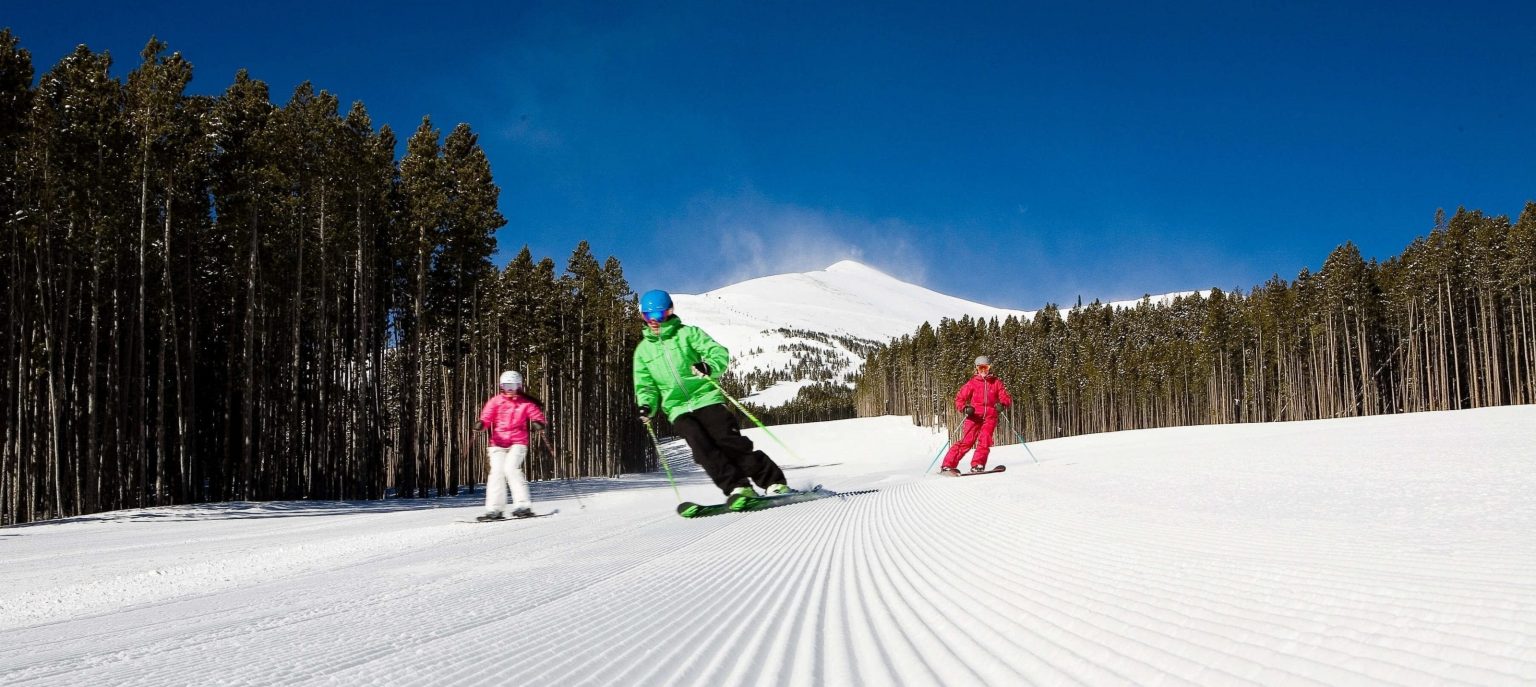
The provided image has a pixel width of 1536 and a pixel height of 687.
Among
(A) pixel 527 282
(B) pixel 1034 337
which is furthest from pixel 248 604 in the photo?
(B) pixel 1034 337

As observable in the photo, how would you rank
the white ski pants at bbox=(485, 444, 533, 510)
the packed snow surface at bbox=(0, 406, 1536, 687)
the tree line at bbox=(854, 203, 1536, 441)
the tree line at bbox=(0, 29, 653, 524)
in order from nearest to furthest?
the packed snow surface at bbox=(0, 406, 1536, 687) → the white ski pants at bbox=(485, 444, 533, 510) → the tree line at bbox=(0, 29, 653, 524) → the tree line at bbox=(854, 203, 1536, 441)

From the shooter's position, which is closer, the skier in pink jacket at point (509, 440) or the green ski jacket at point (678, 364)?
the green ski jacket at point (678, 364)

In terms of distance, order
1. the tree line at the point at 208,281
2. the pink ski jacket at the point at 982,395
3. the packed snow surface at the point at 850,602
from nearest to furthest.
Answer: the packed snow surface at the point at 850,602, the pink ski jacket at the point at 982,395, the tree line at the point at 208,281

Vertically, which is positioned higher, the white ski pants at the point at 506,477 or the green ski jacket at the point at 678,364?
the green ski jacket at the point at 678,364

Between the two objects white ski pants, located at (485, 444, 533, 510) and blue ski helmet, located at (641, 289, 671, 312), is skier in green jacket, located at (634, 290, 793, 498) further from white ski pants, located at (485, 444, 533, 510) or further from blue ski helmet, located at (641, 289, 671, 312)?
white ski pants, located at (485, 444, 533, 510)

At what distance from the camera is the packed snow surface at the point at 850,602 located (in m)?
1.41

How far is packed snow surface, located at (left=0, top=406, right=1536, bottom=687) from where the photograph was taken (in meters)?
1.41

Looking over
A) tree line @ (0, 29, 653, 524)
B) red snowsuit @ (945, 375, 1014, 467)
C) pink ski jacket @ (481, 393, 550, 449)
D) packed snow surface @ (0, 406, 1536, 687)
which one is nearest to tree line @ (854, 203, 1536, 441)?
tree line @ (0, 29, 653, 524)

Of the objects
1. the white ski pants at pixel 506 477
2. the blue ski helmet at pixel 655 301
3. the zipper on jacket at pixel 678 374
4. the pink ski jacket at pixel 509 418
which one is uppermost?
the blue ski helmet at pixel 655 301

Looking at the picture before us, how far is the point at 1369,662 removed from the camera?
1.24 m

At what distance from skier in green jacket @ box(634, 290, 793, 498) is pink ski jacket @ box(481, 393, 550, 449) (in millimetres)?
2405

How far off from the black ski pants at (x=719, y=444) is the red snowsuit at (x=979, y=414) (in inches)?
214

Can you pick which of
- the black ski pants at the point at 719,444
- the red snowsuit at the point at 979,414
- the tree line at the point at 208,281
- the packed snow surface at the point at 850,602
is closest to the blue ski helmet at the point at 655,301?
the black ski pants at the point at 719,444

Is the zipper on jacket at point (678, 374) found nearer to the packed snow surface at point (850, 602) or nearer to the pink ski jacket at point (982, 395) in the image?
the packed snow surface at point (850, 602)
